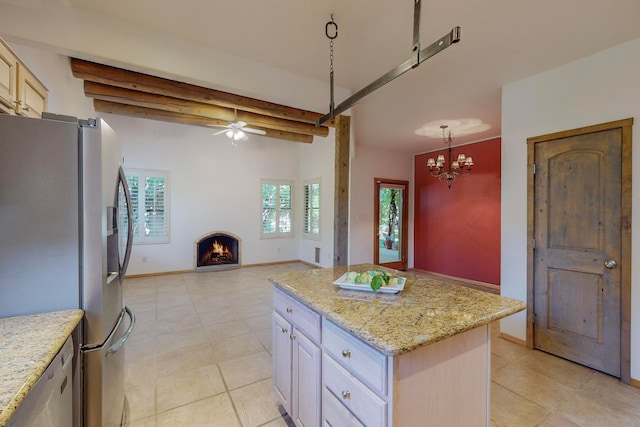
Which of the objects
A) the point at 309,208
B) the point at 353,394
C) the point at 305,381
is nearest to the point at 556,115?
the point at 353,394

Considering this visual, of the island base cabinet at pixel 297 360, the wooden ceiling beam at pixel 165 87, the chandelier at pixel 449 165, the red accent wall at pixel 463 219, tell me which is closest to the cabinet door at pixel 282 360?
the island base cabinet at pixel 297 360

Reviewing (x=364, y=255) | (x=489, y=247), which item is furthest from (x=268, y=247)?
(x=489, y=247)

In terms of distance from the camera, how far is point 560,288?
2729 mm

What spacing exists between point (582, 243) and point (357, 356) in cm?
272

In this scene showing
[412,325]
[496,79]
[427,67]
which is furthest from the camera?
[496,79]

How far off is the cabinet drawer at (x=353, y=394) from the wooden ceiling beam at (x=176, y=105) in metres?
3.95

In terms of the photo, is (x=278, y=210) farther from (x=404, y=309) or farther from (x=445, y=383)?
(x=445, y=383)

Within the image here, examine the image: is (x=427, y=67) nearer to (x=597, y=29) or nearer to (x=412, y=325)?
(x=597, y=29)

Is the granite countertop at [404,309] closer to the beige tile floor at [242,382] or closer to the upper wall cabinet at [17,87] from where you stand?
the beige tile floor at [242,382]

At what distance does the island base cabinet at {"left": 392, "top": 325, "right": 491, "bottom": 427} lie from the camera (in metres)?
1.07

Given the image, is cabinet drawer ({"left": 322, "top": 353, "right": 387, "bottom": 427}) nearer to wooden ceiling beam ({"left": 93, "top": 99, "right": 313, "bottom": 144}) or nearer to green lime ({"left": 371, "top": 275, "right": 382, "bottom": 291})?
green lime ({"left": 371, "top": 275, "right": 382, "bottom": 291})

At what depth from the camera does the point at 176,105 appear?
3.90 metres

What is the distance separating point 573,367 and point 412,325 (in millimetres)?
2605

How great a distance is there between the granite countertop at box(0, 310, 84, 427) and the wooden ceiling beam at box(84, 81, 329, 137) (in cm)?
325
